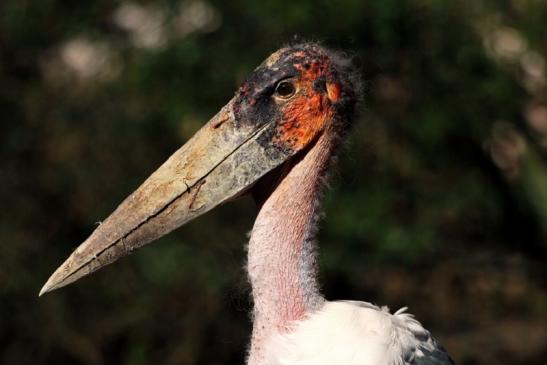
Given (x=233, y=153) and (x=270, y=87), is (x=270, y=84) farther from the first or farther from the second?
(x=233, y=153)

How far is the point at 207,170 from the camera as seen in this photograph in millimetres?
4129

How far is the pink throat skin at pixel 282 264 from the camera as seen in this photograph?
397 cm

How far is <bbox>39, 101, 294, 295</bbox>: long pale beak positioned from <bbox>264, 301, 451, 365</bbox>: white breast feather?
54 cm

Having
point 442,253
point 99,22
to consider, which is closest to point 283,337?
point 442,253

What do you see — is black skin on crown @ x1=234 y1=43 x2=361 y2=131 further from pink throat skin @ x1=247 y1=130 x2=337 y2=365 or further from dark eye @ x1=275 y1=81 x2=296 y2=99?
pink throat skin @ x1=247 y1=130 x2=337 y2=365

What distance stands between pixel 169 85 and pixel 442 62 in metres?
1.93

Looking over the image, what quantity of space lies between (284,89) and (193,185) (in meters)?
0.47

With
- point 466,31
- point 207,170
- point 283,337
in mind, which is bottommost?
point 283,337

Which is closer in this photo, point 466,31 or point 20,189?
point 466,31

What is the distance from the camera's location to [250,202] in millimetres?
9086

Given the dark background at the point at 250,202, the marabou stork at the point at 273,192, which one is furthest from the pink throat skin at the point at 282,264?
the dark background at the point at 250,202

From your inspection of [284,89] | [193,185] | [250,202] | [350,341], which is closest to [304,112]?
[284,89]

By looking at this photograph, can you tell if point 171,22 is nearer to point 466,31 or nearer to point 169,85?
point 169,85

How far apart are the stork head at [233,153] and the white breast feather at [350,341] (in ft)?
1.81
